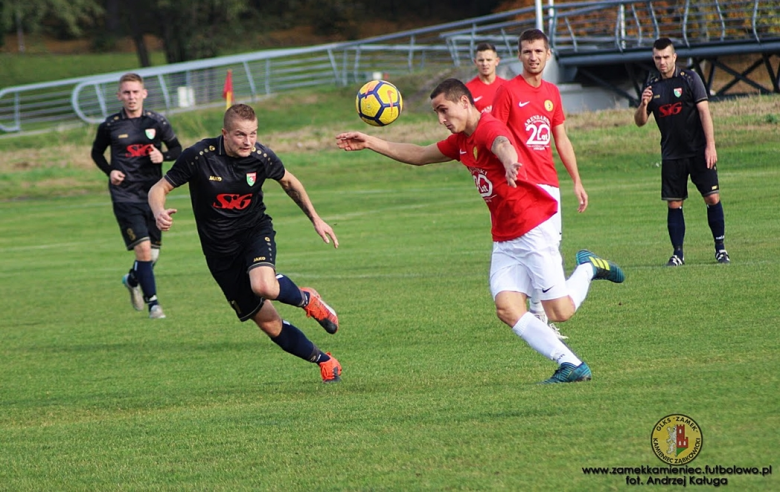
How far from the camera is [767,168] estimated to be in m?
21.2

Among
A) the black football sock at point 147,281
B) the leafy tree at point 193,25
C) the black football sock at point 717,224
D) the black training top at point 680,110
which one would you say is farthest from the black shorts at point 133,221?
the leafy tree at point 193,25

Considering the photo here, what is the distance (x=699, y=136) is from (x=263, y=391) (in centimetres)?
666

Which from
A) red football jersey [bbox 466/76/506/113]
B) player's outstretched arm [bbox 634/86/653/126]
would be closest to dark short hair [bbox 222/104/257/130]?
red football jersey [bbox 466/76/506/113]

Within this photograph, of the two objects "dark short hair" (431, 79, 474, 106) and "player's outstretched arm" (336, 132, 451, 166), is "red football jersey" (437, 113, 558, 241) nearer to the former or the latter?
"dark short hair" (431, 79, 474, 106)

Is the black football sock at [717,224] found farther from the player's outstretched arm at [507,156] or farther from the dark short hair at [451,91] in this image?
the player's outstretched arm at [507,156]

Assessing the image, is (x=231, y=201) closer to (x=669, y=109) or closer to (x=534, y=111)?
(x=534, y=111)

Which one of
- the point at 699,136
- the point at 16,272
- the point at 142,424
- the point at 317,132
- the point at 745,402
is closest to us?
the point at 745,402

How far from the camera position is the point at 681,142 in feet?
40.4

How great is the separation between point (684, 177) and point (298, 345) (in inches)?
241

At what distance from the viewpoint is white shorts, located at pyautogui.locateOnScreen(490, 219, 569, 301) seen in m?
7.00

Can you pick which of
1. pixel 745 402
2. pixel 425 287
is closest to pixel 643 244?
pixel 425 287

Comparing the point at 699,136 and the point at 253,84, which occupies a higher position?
the point at 699,136

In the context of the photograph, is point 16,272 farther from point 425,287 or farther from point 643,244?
point 643,244

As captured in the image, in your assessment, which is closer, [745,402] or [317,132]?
[745,402]
